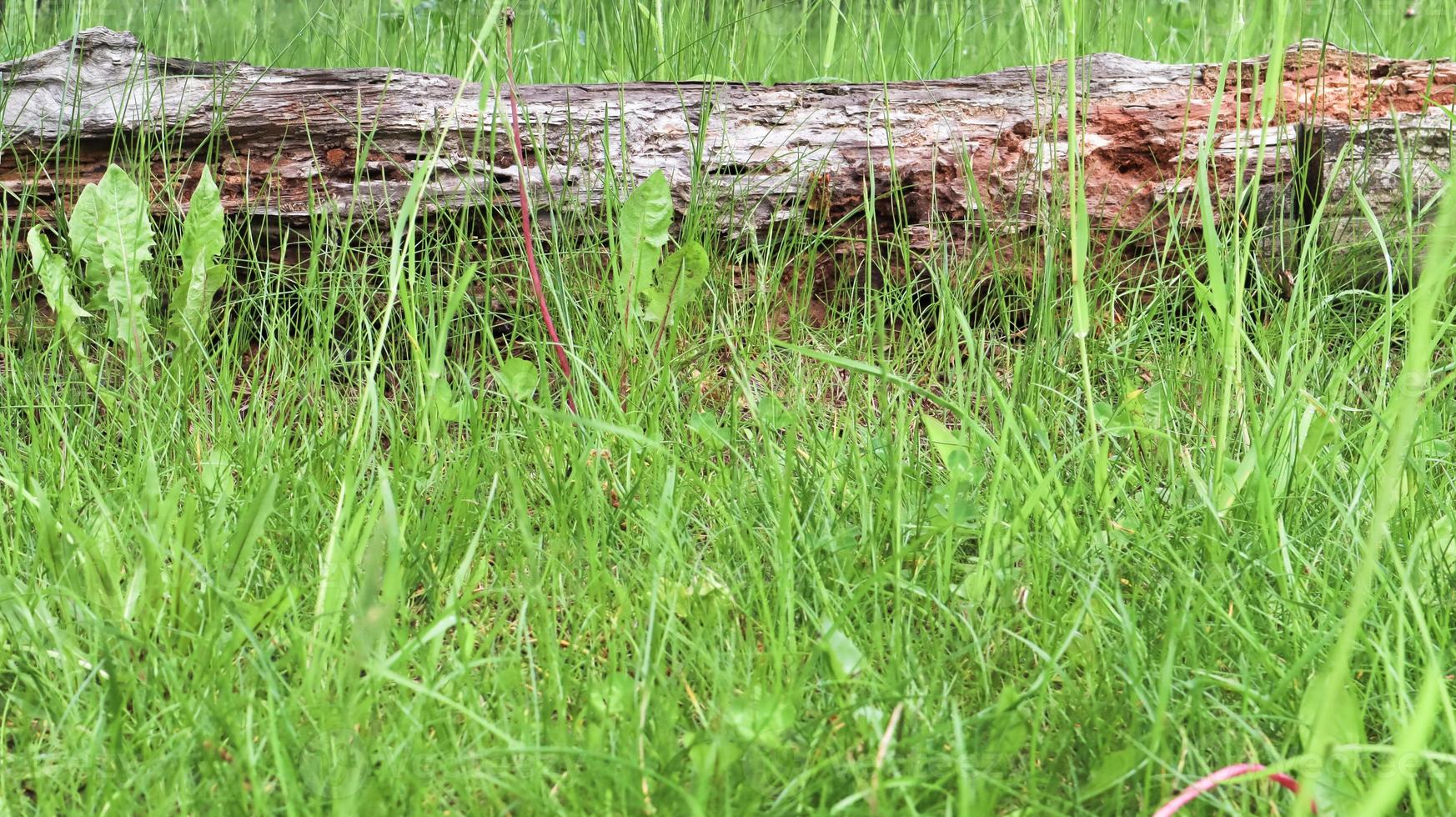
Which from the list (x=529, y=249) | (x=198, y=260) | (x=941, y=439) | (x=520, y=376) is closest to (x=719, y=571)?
(x=941, y=439)

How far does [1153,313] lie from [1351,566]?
2.48 ft

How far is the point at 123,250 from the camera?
1.65 meters

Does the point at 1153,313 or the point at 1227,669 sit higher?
the point at 1153,313

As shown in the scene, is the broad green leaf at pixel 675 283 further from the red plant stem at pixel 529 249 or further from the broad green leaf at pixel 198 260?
the broad green leaf at pixel 198 260

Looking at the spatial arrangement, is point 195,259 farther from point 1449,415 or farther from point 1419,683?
point 1449,415

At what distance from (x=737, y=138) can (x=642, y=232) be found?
38 centimetres

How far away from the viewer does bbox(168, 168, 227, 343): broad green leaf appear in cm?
166

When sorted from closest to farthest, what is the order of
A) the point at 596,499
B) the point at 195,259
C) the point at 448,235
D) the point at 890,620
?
1. the point at 890,620
2. the point at 596,499
3. the point at 195,259
4. the point at 448,235

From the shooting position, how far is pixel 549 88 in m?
2.04

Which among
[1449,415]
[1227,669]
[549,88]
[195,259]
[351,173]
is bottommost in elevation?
[1227,669]

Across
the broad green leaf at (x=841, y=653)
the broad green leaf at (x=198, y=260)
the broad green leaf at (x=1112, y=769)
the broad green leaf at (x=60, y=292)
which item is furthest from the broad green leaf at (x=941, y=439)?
the broad green leaf at (x=60, y=292)

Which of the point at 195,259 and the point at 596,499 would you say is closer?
the point at 596,499

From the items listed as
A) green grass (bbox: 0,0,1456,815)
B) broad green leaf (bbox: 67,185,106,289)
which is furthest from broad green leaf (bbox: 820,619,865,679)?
broad green leaf (bbox: 67,185,106,289)

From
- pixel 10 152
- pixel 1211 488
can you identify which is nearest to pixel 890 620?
pixel 1211 488
